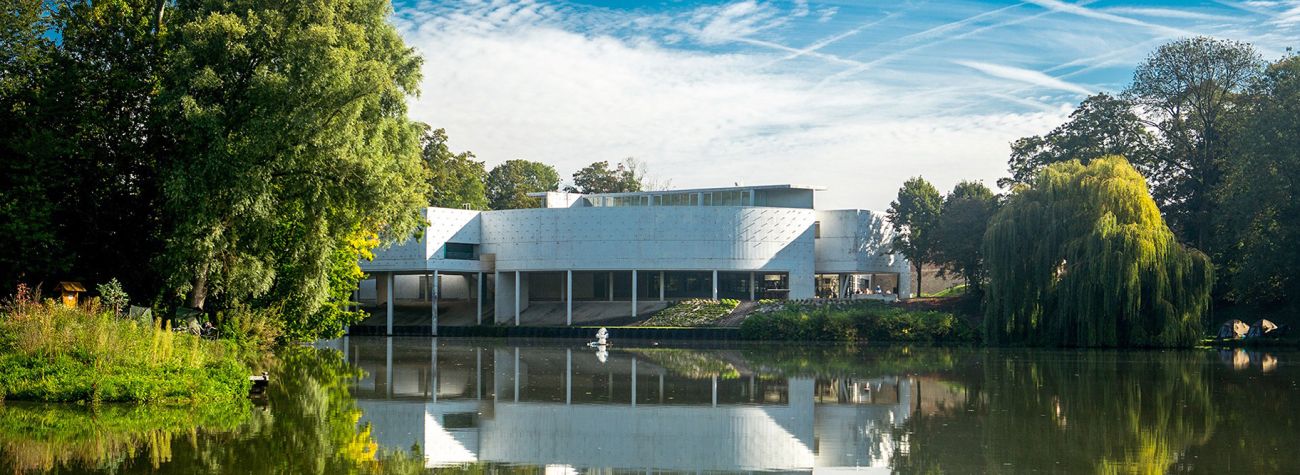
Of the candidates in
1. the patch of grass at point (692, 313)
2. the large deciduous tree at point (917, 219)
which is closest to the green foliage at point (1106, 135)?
the large deciduous tree at point (917, 219)

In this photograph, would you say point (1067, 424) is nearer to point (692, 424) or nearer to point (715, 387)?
point (692, 424)

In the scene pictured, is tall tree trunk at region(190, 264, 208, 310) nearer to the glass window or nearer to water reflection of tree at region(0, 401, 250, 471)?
water reflection of tree at region(0, 401, 250, 471)

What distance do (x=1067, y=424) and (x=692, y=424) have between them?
5271 mm

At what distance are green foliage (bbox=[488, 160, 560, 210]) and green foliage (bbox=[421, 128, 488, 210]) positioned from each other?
626cm

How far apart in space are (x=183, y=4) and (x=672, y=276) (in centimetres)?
4057

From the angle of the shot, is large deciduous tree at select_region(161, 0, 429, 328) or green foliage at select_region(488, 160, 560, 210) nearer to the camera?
large deciduous tree at select_region(161, 0, 429, 328)

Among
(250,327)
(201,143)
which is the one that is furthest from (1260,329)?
(201,143)

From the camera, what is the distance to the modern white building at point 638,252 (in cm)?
6162

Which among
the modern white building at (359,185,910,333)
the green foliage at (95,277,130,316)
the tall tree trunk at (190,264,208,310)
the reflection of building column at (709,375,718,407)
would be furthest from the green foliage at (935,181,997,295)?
the green foliage at (95,277,130,316)

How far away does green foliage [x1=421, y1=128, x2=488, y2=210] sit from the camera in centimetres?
7988

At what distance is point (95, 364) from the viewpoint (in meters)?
18.0

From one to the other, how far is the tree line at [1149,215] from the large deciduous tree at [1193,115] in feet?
0.21

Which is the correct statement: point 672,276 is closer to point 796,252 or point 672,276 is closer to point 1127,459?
point 796,252

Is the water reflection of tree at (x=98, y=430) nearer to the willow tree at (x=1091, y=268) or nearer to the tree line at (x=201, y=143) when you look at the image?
the tree line at (x=201, y=143)
